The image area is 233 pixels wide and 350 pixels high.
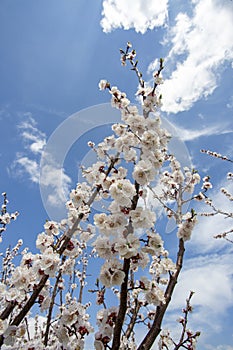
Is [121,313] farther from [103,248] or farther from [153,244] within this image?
[153,244]

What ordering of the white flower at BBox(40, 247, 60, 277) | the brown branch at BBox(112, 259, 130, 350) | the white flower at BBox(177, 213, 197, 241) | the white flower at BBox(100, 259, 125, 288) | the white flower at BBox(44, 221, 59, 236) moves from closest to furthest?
the brown branch at BBox(112, 259, 130, 350) → the white flower at BBox(100, 259, 125, 288) → the white flower at BBox(40, 247, 60, 277) → the white flower at BBox(177, 213, 197, 241) → the white flower at BBox(44, 221, 59, 236)

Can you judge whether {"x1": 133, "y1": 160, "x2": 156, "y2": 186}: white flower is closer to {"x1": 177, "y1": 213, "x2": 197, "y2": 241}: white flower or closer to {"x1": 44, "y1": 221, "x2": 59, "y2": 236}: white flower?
{"x1": 177, "y1": 213, "x2": 197, "y2": 241}: white flower

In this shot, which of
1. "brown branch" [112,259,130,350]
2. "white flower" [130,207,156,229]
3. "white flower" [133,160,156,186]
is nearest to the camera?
"brown branch" [112,259,130,350]

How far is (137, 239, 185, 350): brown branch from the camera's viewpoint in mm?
2008

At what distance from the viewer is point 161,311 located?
2234 millimetres

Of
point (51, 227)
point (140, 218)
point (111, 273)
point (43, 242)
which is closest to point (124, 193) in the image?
point (140, 218)

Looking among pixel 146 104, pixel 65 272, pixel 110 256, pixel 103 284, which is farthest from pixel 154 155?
pixel 65 272

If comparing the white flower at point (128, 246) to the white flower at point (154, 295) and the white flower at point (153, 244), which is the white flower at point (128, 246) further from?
the white flower at point (154, 295)

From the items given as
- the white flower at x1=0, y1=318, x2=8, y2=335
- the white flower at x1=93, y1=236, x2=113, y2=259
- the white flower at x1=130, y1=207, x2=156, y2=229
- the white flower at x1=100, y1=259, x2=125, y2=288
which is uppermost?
the white flower at x1=130, y1=207, x2=156, y2=229

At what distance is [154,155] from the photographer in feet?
8.48

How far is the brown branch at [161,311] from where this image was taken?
6.59 ft

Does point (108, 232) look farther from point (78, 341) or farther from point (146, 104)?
point (146, 104)

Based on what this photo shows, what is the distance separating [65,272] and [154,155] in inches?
88.7

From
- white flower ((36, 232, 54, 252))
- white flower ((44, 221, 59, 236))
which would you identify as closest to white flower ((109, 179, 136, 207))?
white flower ((36, 232, 54, 252))
